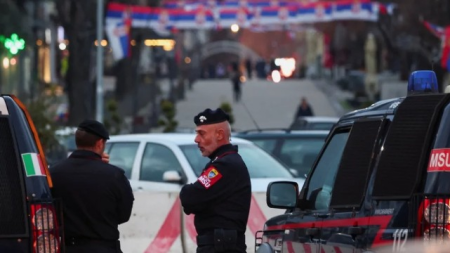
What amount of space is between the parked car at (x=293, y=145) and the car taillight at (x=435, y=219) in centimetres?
1162

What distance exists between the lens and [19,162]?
7176 millimetres

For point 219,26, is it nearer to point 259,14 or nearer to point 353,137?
point 259,14

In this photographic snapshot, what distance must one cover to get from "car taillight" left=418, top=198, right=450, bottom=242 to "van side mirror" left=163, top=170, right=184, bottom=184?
8.69 m

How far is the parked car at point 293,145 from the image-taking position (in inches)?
713

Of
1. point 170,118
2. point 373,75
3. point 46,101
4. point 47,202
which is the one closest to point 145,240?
point 47,202

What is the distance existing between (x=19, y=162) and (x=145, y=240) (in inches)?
285

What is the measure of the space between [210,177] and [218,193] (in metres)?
0.12

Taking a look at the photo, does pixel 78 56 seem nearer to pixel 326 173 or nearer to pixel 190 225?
pixel 190 225

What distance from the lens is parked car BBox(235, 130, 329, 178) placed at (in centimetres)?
1811

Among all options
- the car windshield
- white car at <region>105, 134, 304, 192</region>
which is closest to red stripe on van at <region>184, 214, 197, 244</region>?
white car at <region>105, 134, 304, 192</region>

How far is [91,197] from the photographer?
8.16 metres

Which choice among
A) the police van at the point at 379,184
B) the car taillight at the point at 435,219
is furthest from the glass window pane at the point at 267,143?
the car taillight at the point at 435,219

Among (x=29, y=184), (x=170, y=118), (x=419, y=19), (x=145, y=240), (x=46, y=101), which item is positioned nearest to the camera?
(x=29, y=184)

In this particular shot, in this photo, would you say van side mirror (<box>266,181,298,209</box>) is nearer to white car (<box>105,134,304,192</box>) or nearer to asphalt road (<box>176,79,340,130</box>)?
white car (<box>105,134,304,192</box>)
